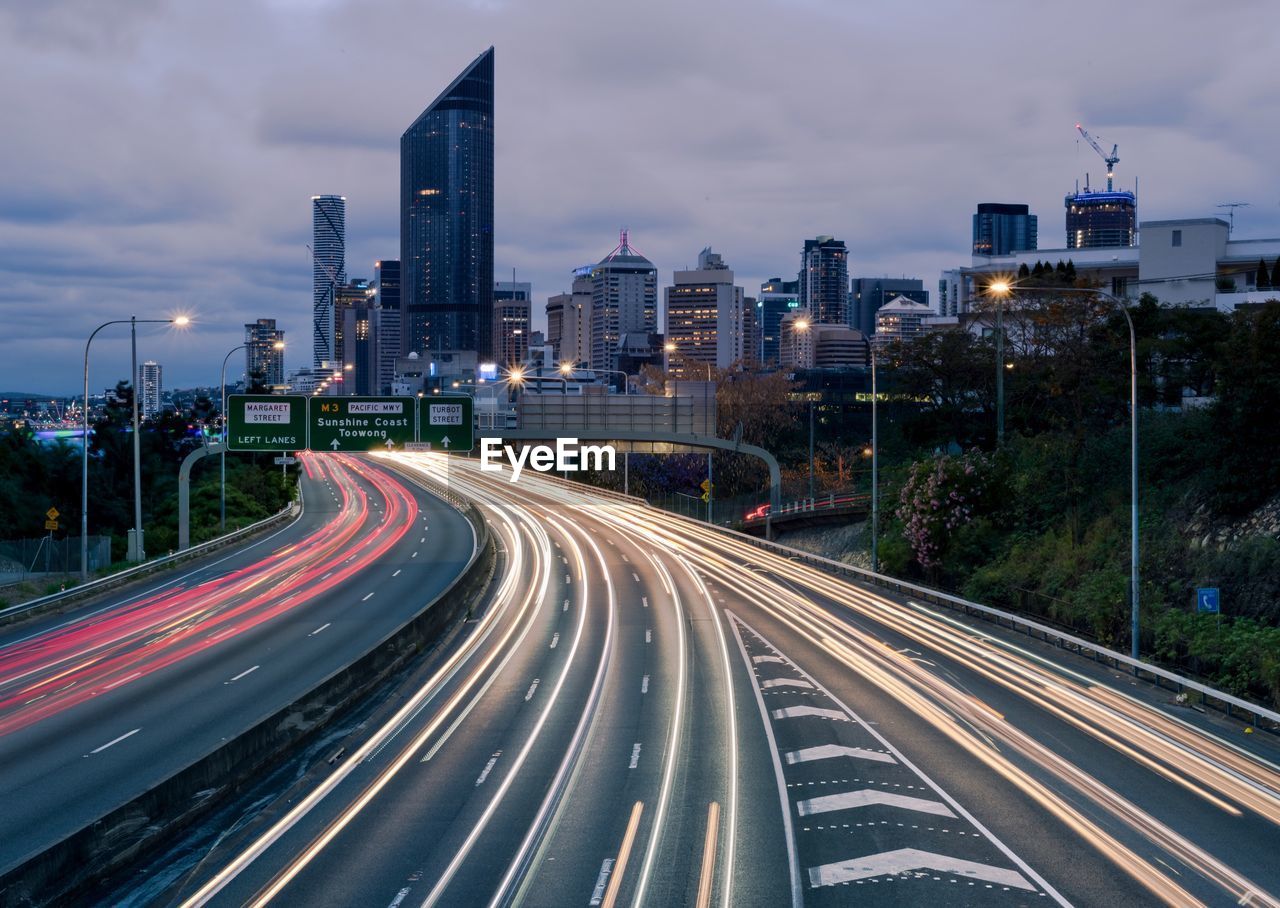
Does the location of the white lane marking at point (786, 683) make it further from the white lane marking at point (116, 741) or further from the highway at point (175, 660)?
the white lane marking at point (116, 741)

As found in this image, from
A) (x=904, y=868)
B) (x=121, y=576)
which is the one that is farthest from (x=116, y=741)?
(x=121, y=576)

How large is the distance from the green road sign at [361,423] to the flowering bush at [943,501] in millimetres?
22942

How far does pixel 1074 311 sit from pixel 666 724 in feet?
162

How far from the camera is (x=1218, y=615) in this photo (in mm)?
31188

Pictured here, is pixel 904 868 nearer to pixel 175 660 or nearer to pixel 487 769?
pixel 487 769

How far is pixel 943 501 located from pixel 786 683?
965 inches

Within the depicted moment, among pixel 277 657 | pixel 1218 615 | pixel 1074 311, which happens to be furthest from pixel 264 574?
pixel 1074 311

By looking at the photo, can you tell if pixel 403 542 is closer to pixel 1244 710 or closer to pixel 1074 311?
pixel 1074 311

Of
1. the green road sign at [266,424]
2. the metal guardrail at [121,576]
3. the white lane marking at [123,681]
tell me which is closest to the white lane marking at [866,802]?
the white lane marking at [123,681]

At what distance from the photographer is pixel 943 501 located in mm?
50781

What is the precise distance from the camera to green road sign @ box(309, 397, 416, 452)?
53625 mm

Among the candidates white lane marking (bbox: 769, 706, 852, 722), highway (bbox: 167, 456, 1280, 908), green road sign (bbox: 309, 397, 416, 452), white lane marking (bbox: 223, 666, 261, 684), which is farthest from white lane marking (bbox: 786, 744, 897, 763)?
green road sign (bbox: 309, 397, 416, 452)

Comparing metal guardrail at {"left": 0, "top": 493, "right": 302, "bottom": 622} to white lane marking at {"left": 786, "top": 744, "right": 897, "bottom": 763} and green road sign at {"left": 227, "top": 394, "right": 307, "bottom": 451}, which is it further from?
white lane marking at {"left": 786, "top": 744, "right": 897, "bottom": 763}

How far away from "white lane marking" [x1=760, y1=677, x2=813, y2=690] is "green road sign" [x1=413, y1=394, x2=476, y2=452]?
2830 centimetres
